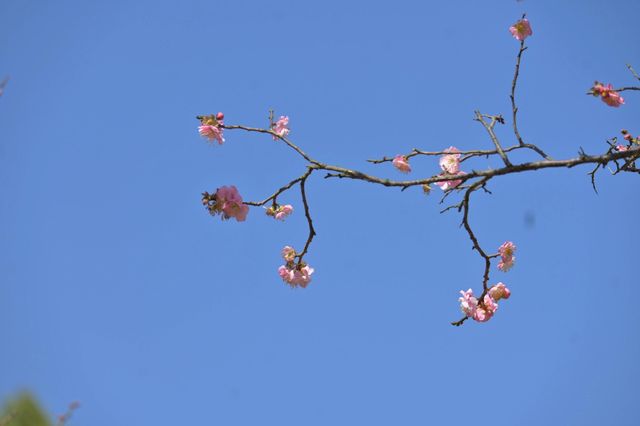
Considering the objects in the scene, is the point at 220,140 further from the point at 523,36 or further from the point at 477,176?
the point at 523,36

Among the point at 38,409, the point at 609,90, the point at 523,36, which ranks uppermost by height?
the point at 523,36

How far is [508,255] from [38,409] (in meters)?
15.0

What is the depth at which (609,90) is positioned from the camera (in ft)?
10.9

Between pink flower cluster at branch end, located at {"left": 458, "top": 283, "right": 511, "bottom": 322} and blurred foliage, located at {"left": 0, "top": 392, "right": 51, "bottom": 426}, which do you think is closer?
pink flower cluster at branch end, located at {"left": 458, "top": 283, "right": 511, "bottom": 322}

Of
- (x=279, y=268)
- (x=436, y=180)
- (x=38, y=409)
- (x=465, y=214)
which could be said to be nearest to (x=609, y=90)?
(x=465, y=214)

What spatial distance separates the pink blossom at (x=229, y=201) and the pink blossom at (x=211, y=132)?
1.86 feet

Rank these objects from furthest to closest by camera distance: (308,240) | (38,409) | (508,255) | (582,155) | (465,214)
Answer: (38,409), (508,255), (308,240), (465,214), (582,155)

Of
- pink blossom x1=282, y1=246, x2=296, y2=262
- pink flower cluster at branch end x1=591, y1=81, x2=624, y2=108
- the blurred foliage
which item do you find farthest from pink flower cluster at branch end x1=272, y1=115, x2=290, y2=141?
the blurred foliage

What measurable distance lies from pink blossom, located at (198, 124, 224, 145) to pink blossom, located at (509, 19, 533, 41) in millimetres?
2190

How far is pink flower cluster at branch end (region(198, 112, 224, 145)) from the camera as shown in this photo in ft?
11.3

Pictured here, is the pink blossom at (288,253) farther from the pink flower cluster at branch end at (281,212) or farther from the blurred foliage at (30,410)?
the blurred foliage at (30,410)

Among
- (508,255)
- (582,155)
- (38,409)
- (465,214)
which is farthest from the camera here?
(38,409)

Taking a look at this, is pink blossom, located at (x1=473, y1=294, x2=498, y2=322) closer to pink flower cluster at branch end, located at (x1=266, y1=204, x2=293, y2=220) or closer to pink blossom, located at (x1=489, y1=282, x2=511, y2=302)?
pink blossom, located at (x1=489, y1=282, x2=511, y2=302)

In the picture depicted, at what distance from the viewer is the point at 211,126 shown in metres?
3.43
